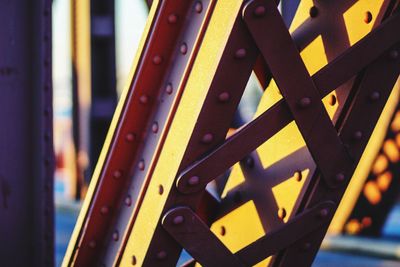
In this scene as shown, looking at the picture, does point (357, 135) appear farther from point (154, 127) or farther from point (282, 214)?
point (154, 127)

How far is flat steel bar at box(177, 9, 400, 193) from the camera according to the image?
2.02m

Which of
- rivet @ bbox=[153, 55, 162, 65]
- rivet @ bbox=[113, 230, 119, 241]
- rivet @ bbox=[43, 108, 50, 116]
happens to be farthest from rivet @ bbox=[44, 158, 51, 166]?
rivet @ bbox=[153, 55, 162, 65]

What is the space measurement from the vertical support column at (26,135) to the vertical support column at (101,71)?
6.47 metres

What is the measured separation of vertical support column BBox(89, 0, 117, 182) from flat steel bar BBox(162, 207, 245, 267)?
734 cm

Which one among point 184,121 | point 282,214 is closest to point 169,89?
point 184,121

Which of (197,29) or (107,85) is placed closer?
(197,29)

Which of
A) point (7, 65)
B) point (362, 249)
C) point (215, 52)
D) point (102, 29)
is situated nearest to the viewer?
point (215, 52)

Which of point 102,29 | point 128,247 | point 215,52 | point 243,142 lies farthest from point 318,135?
point 102,29

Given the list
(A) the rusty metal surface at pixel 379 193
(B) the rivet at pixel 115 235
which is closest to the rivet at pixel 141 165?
(B) the rivet at pixel 115 235

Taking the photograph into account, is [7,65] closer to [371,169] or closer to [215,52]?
[215,52]

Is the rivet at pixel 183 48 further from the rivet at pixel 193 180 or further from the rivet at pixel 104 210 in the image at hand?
the rivet at pixel 104 210

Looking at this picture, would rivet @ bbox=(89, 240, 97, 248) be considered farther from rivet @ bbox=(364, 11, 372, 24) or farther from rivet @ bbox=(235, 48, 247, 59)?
rivet @ bbox=(364, 11, 372, 24)

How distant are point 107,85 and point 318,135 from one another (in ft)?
24.9

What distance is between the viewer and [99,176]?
2.41 meters
